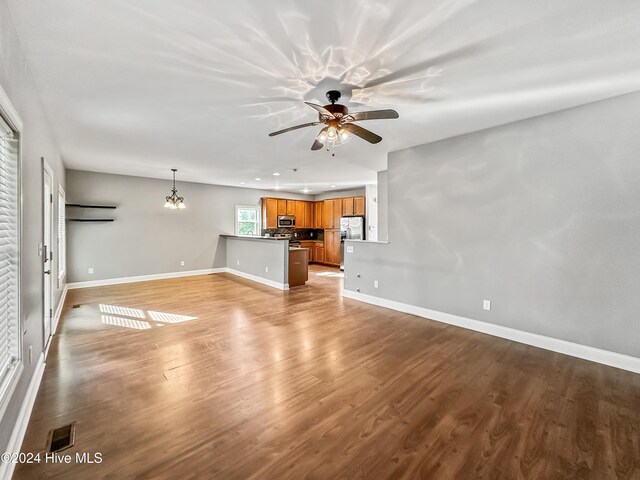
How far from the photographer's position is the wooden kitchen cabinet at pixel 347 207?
347 inches

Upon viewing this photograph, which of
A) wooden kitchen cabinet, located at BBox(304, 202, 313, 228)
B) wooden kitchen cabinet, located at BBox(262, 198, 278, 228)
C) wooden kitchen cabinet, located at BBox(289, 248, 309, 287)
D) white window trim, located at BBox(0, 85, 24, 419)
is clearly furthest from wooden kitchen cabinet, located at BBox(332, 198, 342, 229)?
white window trim, located at BBox(0, 85, 24, 419)

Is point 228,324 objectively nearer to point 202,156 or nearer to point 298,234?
point 202,156

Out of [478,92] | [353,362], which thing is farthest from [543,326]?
[478,92]

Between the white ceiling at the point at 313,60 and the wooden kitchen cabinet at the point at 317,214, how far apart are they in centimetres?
637

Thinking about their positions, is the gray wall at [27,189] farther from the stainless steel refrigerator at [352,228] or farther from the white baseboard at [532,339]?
the stainless steel refrigerator at [352,228]

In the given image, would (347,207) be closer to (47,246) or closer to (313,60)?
(313,60)

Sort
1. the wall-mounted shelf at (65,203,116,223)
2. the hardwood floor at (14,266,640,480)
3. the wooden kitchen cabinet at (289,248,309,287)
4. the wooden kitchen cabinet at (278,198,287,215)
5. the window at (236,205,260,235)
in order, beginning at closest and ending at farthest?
the hardwood floor at (14,266,640,480)
the wall-mounted shelf at (65,203,116,223)
the wooden kitchen cabinet at (289,248,309,287)
the window at (236,205,260,235)
the wooden kitchen cabinet at (278,198,287,215)

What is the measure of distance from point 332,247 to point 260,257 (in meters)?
3.22

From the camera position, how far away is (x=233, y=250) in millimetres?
7910

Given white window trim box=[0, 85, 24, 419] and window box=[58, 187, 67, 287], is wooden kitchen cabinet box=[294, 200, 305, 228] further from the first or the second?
white window trim box=[0, 85, 24, 419]

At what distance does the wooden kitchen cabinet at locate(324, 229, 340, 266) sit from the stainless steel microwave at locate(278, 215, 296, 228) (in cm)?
118

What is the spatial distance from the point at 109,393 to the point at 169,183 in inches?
237

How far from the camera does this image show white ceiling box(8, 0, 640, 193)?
161cm

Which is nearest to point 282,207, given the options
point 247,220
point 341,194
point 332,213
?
point 247,220
